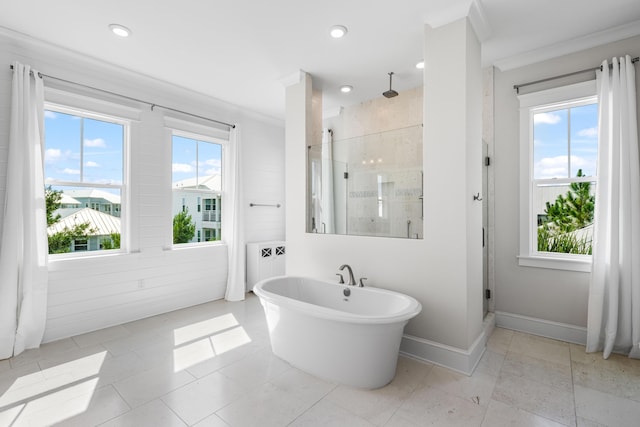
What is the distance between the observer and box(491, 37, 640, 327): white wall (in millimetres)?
2707

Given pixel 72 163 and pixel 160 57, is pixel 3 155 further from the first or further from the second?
pixel 160 57

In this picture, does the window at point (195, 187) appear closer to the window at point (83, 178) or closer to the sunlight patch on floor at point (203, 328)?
the window at point (83, 178)

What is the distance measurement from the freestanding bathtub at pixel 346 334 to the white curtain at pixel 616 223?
5.47 feet

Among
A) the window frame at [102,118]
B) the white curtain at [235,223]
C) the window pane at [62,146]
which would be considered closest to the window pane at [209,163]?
the white curtain at [235,223]

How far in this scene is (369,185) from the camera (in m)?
2.97

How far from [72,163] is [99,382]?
82.7 inches

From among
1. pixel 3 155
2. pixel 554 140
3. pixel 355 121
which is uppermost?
pixel 355 121

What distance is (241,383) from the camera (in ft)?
6.88

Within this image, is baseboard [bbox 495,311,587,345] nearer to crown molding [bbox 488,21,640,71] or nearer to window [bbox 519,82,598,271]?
window [bbox 519,82,598,271]

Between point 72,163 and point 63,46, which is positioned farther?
point 72,163

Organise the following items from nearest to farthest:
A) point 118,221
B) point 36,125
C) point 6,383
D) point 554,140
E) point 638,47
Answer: point 6,383 < point 638,47 < point 36,125 < point 554,140 < point 118,221

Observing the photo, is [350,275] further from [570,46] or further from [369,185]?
[570,46]

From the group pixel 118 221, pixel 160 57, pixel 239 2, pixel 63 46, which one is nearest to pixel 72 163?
pixel 118 221

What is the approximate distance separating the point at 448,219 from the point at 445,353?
3.34ft
